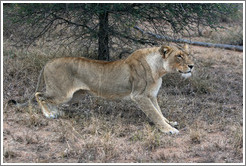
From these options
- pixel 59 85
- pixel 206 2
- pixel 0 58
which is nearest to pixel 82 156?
pixel 59 85

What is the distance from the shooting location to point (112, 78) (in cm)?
523

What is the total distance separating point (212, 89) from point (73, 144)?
11.0 feet

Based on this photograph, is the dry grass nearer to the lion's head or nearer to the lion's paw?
the lion's paw

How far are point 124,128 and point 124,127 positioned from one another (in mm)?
44

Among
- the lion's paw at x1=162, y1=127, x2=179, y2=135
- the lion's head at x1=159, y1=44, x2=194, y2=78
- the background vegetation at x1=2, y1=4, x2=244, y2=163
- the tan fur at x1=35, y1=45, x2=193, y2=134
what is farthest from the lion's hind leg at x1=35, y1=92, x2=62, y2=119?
the lion's head at x1=159, y1=44, x2=194, y2=78

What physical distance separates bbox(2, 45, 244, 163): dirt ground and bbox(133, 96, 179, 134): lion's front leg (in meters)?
0.09

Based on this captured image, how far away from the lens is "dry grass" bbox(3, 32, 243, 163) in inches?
161

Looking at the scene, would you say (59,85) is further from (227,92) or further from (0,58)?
(227,92)

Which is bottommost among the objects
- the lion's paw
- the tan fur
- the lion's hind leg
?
the lion's paw

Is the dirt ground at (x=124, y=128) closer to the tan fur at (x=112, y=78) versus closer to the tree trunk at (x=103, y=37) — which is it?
the tan fur at (x=112, y=78)

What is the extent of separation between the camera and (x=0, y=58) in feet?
21.9

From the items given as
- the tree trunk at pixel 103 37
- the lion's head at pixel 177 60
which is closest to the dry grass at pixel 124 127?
the lion's head at pixel 177 60

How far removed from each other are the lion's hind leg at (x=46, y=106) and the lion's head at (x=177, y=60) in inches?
63.0

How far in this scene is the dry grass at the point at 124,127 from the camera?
4.09m
